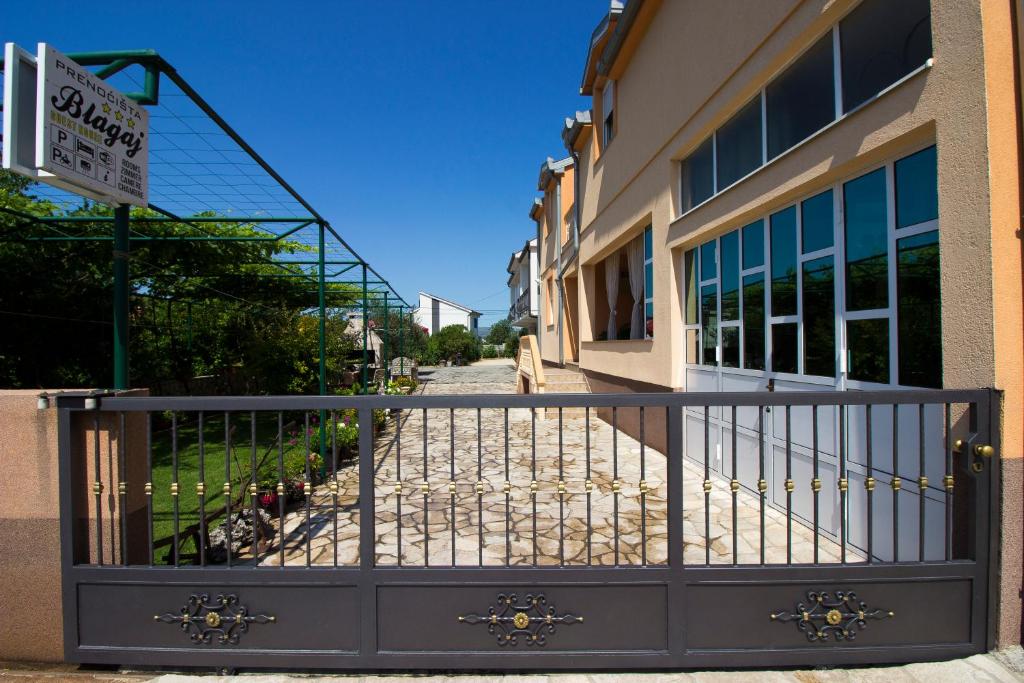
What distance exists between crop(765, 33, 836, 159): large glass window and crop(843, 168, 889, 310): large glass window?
662 mm

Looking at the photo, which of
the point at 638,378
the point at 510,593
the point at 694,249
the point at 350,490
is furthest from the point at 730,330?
the point at 350,490

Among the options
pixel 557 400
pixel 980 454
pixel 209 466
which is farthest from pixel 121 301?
pixel 980 454

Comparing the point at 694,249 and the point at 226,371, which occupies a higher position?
the point at 694,249

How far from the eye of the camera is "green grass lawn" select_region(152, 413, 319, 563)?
430 cm

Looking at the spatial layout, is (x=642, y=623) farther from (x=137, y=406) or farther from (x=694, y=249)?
(x=694, y=249)

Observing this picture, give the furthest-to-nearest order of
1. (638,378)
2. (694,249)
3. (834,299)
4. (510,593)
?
(638,378)
(694,249)
(834,299)
(510,593)

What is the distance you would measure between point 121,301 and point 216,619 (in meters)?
1.88

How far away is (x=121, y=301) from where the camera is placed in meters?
2.82

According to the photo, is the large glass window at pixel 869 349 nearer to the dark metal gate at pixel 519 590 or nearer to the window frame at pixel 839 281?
the window frame at pixel 839 281

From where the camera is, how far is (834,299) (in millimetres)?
3639

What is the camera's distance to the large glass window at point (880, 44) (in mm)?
2914

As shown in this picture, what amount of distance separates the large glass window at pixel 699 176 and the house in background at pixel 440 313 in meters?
42.3

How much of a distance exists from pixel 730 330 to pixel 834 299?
155cm

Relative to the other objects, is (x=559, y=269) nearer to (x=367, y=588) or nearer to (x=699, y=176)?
(x=699, y=176)
